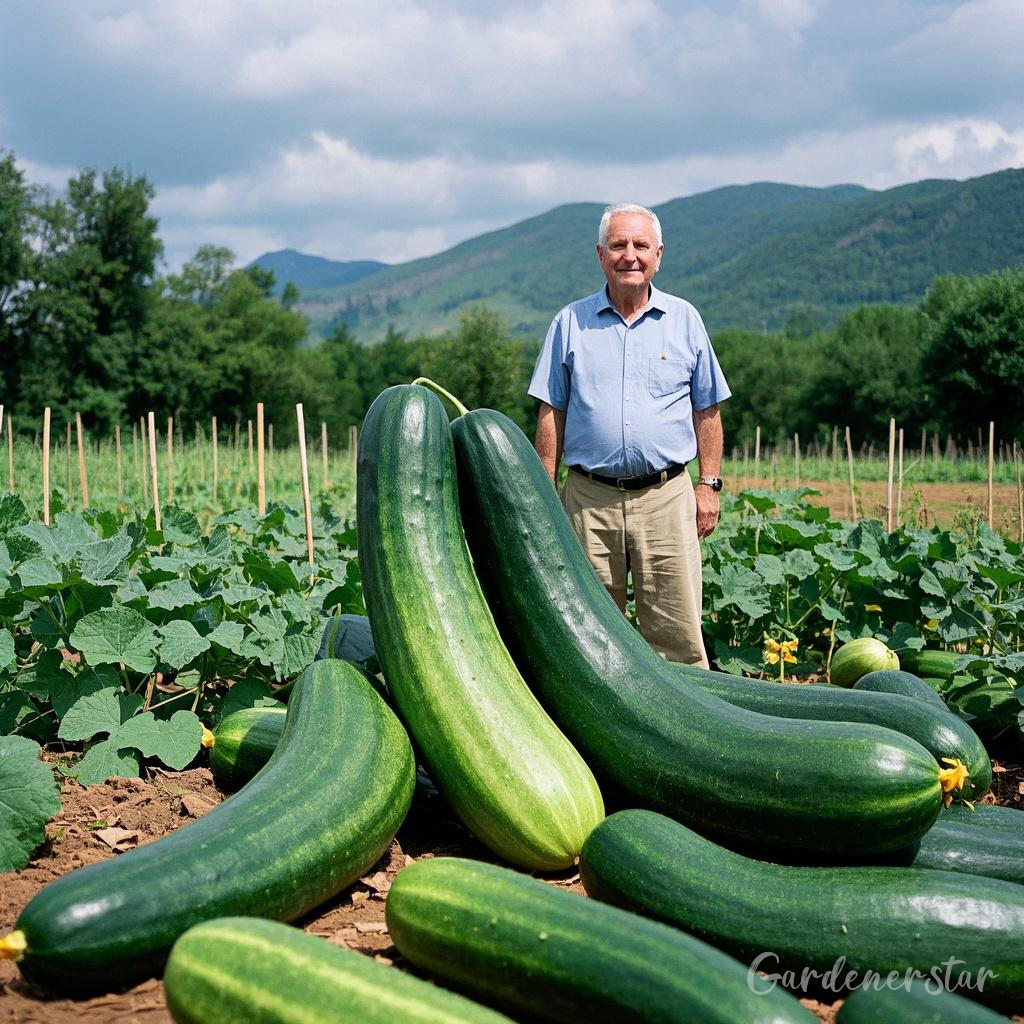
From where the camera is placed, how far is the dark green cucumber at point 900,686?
4.04m

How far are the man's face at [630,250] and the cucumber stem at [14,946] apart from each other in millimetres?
3634

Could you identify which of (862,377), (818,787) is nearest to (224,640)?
(818,787)

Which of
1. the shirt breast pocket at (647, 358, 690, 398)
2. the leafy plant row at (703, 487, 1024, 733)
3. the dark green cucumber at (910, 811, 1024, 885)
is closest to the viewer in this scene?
the dark green cucumber at (910, 811, 1024, 885)

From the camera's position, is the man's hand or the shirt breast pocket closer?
the shirt breast pocket

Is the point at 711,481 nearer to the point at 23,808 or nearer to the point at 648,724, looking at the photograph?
the point at 648,724

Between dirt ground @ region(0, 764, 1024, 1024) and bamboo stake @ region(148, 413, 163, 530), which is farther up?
bamboo stake @ region(148, 413, 163, 530)

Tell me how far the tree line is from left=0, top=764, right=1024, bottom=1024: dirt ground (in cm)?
3748

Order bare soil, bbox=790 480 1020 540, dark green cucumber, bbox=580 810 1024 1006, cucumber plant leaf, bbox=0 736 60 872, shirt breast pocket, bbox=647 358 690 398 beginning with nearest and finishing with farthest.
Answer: dark green cucumber, bbox=580 810 1024 1006 < cucumber plant leaf, bbox=0 736 60 872 < shirt breast pocket, bbox=647 358 690 398 < bare soil, bbox=790 480 1020 540

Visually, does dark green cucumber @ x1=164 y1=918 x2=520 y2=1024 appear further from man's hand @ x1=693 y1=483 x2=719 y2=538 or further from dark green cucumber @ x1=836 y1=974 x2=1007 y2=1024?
man's hand @ x1=693 y1=483 x2=719 y2=538

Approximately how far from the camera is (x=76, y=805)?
3.56m

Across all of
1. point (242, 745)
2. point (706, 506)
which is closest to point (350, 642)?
point (242, 745)

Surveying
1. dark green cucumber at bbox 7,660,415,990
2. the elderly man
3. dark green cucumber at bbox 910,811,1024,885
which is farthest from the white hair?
dark green cucumber at bbox 910,811,1024,885

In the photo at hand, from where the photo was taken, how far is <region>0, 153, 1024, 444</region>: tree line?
40.8m

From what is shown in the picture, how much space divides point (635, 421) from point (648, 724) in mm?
2036
